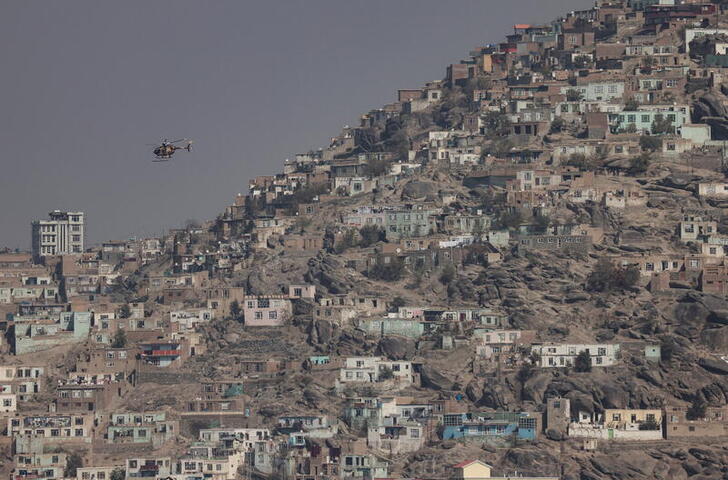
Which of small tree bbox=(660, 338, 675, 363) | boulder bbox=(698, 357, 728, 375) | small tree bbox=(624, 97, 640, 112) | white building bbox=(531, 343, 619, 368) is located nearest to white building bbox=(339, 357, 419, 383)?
white building bbox=(531, 343, 619, 368)

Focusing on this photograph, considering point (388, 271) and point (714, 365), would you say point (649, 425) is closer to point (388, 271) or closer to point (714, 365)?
point (714, 365)

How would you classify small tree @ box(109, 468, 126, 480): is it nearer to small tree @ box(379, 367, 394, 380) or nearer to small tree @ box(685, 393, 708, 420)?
small tree @ box(379, 367, 394, 380)

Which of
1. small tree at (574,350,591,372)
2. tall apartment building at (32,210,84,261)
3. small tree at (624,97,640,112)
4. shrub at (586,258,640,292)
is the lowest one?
tall apartment building at (32,210,84,261)

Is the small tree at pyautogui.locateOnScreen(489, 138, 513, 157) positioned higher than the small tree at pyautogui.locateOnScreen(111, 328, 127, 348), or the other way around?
the small tree at pyautogui.locateOnScreen(489, 138, 513, 157)

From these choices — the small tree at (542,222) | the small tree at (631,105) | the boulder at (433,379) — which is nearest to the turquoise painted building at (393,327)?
the boulder at (433,379)

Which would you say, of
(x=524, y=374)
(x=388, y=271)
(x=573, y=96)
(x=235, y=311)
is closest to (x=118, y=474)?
(x=235, y=311)
